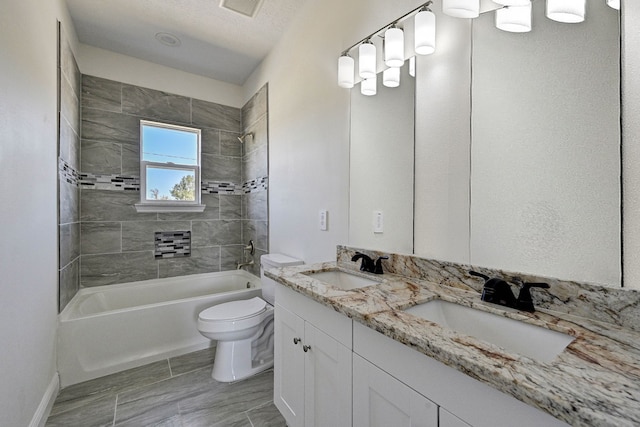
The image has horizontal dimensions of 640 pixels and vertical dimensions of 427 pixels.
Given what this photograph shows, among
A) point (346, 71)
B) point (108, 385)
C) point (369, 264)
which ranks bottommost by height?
point (108, 385)

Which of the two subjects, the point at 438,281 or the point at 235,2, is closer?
the point at 438,281

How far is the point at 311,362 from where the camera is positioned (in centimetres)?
113

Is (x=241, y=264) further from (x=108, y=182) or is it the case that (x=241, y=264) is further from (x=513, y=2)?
(x=513, y=2)

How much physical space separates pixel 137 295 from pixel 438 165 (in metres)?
2.96

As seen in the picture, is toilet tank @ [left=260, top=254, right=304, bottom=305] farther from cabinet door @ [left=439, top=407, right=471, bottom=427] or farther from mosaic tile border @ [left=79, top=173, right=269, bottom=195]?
cabinet door @ [left=439, top=407, right=471, bottom=427]

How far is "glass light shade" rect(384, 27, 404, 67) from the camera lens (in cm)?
130

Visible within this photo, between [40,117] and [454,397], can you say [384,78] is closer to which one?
[454,397]

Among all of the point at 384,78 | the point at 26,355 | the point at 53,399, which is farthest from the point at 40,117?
the point at 384,78

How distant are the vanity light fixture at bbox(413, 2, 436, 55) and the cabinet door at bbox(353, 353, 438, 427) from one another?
50.4 inches

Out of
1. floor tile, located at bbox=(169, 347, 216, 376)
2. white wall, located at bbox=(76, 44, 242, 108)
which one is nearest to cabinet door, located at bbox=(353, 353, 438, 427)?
floor tile, located at bbox=(169, 347, 216, 376)

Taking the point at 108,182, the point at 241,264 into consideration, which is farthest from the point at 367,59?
the point at 108,182

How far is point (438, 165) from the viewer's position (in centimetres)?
121

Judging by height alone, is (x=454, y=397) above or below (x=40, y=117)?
below

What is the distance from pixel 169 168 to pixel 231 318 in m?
1.93
